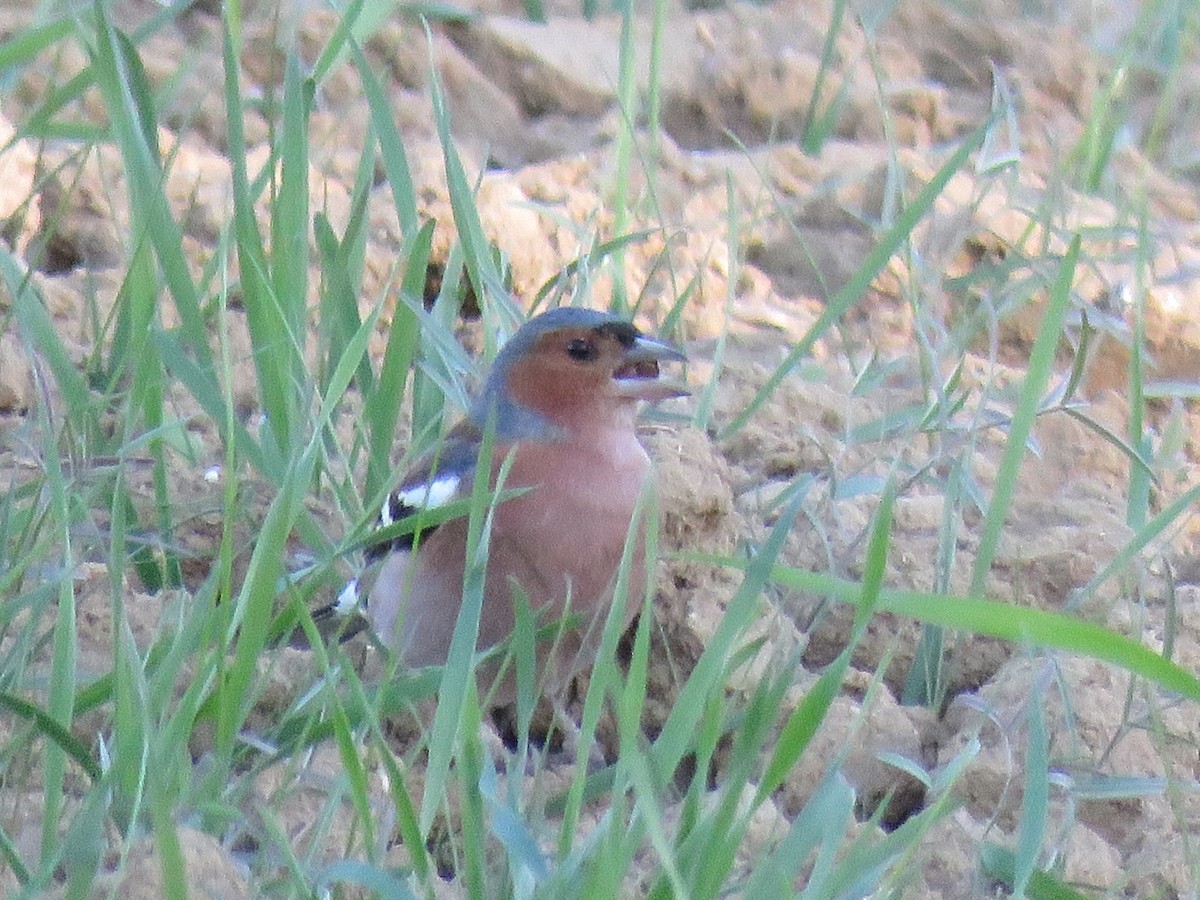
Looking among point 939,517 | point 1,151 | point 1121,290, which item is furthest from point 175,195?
point 1121,290

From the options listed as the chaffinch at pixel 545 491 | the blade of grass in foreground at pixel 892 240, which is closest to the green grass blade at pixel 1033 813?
the chaffinch at pixel 545 491

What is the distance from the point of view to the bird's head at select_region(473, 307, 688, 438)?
381 centimetres

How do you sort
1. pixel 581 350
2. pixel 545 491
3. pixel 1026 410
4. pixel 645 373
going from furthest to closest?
pixel 645 373
pixel 581 350
pixel 545 491
pixel 1026 410

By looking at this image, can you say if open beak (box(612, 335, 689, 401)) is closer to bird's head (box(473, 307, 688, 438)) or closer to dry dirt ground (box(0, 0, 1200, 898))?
bird's head (box(473, 307, 688, 438))

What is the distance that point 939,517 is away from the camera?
4.07 meters

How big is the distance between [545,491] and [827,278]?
2021mm

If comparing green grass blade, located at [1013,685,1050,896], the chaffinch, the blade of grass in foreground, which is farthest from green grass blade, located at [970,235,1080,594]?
green grass blade, located at [1013,685,1050,896]

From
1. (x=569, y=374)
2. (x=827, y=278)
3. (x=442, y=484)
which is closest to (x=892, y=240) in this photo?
(x=569, y=374)

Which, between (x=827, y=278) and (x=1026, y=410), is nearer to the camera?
(x=1026, y=410)

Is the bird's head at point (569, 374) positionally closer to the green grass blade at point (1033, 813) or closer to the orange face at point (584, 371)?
the orange face at point (584, 371)

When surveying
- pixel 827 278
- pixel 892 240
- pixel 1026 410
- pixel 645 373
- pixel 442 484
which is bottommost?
pixel 827 278

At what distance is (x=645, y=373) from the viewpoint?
13.2ft

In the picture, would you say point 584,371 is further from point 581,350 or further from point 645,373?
point 645,373

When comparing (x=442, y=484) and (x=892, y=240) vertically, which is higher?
(x=892, y=240)
